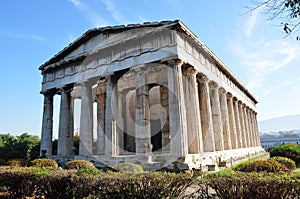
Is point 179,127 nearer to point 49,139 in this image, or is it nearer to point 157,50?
point 157,50

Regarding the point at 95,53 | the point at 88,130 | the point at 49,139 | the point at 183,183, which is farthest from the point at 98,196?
the point at 49,139

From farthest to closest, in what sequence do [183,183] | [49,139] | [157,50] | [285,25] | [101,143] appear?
1. [49,139]
2. [101,143]
3. [157,50]
4. [183,183]
5. [285,25]

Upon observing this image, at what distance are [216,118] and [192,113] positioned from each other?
454 centimetres

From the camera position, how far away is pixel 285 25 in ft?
17.6

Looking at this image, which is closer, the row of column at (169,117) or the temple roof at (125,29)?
the row of column at (169,117)

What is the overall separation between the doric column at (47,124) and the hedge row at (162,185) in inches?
567

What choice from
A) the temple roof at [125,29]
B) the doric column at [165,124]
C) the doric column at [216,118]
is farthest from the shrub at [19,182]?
the doric column at [216,118]

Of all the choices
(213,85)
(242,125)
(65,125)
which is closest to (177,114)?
(213,85)

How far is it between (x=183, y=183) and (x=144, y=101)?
1079 centimetres

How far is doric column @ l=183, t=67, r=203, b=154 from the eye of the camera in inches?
651

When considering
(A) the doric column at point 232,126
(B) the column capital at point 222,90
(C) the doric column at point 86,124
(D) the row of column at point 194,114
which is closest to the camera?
(D) the row of column at point 194,114

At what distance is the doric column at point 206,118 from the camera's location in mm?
18498

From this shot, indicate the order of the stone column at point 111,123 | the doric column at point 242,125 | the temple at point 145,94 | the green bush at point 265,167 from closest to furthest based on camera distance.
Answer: the green bush at point 265,167 → the temple at point 145,94 → the stone column at point 111,123 → the doric column at point 242,125

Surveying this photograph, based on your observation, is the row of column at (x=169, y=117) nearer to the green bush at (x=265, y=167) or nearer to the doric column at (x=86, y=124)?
the doric column at (x=86, y=124)
